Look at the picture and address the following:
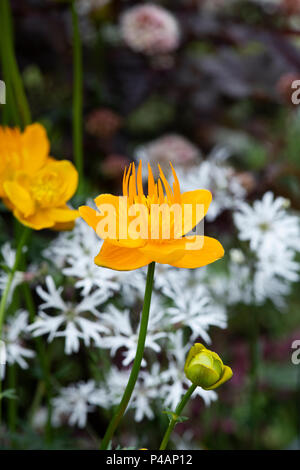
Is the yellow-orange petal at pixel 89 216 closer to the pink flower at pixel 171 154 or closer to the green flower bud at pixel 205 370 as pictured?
the green flower bud at pixel 205 370

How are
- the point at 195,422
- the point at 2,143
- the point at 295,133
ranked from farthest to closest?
the point at 295,133
the point at 195,422
the point at 2,143

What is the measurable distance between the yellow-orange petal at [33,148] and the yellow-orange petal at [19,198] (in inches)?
1.7

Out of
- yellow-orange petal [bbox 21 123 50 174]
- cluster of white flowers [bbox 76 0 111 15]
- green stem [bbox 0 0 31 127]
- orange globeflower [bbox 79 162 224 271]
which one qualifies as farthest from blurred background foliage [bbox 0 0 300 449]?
orange globeflower [bbox 79 162 224 271]

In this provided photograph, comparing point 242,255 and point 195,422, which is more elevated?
point 242,255

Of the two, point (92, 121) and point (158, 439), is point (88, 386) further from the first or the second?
point (92, 121)

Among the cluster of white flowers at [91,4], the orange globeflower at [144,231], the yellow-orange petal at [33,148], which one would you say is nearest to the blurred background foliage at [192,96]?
the cluster of white flowers at [91,4]

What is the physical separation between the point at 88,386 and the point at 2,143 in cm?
24

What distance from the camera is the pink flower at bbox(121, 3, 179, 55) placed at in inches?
26.1

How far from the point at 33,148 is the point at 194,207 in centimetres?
17

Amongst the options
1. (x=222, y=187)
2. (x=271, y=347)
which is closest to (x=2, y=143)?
(x=222, y=187)

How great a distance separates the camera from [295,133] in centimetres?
110

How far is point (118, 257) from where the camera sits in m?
0.28

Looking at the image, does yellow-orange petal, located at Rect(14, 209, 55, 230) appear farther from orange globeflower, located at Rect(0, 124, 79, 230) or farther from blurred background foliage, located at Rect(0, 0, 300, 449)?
blurred background foliage, located at Rect(0, 0, 300, 449)

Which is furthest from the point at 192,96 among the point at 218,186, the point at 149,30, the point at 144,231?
the point at 144,231
